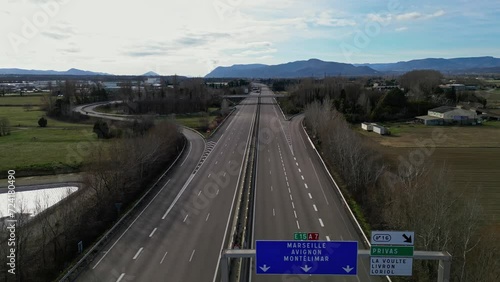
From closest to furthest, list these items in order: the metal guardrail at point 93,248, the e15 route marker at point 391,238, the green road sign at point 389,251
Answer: the e15 route marker at point 391,238
the green road sign at point 389,251
the metal guardrail at point 93,248

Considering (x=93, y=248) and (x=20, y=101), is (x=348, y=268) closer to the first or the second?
(x=93, y=248)

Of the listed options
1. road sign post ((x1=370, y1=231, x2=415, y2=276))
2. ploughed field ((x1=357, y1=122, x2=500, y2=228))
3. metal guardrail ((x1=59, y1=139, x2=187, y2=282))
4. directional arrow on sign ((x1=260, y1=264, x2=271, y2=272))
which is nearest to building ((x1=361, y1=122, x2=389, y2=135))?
ploughed field ((x1=357, y1=122, x2=500, y2=228))

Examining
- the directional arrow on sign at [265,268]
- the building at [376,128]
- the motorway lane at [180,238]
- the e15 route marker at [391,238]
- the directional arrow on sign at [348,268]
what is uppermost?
the e15 route marker at [391,238]

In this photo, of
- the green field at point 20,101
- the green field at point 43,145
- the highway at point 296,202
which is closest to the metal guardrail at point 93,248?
the highway at point 296,202

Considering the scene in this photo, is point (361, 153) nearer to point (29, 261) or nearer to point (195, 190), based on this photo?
point (195, 190)

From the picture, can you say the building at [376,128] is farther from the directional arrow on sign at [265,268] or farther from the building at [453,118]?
the directional arrow on sign at [265,268]

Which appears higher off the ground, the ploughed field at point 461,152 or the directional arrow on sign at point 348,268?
the directional arrow on sign at point 348,268
